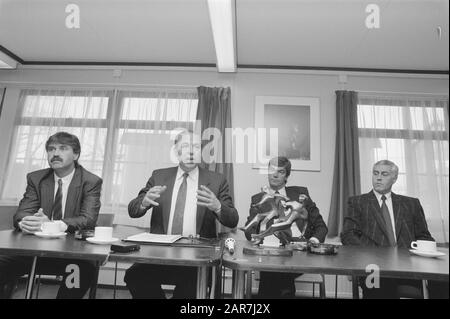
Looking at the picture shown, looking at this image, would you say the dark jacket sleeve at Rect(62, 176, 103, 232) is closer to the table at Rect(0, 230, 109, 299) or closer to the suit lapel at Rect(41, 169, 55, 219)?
the suit lapel at Rect(41, 169, 55, 219)

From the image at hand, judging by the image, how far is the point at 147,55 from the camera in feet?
10.2

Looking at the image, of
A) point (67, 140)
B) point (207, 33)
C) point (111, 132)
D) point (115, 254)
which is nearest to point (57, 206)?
point (67, 140)

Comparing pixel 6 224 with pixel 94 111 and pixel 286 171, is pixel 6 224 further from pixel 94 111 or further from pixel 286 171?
pixel 286 171

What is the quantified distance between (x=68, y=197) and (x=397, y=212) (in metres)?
1.99

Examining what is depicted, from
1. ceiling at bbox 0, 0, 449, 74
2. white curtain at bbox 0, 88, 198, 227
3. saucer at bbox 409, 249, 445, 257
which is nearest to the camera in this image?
saucer at bbox 409, 249, 445, 257

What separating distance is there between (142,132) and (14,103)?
1.16 m

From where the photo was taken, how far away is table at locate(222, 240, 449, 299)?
83cm

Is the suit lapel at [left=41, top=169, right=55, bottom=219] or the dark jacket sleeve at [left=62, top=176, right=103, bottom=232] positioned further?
the suit lapel at [left=41, top=169, right=55, bottom=219]

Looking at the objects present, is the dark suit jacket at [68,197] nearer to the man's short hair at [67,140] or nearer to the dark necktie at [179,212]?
the man's short hair at [67,140]

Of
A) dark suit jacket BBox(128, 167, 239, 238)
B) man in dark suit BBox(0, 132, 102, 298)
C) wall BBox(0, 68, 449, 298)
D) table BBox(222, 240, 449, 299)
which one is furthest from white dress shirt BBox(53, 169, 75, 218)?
wall BBox(0, 68, 449, 298)

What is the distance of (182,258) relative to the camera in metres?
0.89

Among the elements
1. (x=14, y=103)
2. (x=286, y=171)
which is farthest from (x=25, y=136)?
(x=286, y=171)

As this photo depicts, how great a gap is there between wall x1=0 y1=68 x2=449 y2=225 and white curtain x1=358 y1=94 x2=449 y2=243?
397 mm

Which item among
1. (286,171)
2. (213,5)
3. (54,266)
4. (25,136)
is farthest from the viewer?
(25,136)
